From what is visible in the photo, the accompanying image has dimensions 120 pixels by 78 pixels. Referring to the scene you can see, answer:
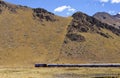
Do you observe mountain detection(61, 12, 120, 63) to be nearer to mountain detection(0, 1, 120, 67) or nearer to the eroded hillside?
mountain detection(0, 1, 120, 67)

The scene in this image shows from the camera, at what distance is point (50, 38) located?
156 metres

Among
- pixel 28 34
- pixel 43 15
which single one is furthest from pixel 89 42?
pixel 43 15

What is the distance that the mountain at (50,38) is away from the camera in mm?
Result: 139875

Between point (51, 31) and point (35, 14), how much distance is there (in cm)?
1913

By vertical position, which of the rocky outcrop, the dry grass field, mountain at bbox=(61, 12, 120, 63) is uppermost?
the rocky outcrop

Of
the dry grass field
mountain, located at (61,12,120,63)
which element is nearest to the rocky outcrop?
mountain, located at (61,12,120,63)

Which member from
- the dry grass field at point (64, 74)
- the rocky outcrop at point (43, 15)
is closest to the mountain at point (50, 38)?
the rocky outcrop at point (43, 15)

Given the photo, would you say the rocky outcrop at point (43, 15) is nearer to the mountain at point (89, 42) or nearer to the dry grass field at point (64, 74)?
the mountain at point (89, 42)

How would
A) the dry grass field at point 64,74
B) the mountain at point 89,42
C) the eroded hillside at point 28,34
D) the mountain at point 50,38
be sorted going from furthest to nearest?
the mountain at point 89,42
the mountain at point 50,38
the eroded hillside at point 28,34
the dry grass field at point 64,74

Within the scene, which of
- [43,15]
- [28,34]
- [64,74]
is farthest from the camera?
[43,15]

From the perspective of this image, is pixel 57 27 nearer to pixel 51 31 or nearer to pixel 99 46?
pixel 51 31

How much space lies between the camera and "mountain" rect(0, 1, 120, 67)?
140 m

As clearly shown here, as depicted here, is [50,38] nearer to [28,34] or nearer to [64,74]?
[28,34]

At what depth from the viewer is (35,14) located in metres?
177
